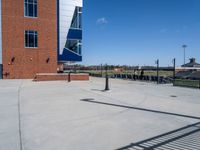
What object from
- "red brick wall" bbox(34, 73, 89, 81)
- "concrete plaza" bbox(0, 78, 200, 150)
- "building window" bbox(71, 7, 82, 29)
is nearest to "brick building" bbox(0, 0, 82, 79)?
"building window" bbox(71, 7, 82, 29)

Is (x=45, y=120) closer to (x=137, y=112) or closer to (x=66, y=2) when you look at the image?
(x=137, y=112)

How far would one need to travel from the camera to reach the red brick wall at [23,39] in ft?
96.1

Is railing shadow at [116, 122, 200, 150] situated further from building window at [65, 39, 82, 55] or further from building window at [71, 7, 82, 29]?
building window at [71, 7, 82, 29]

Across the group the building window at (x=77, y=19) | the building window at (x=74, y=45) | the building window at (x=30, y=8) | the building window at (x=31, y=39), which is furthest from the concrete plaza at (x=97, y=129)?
the building window at (x=77, y=19)

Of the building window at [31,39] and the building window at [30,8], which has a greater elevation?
the building window at [30,8]

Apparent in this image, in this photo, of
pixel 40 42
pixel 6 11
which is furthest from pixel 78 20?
pixel 6 11

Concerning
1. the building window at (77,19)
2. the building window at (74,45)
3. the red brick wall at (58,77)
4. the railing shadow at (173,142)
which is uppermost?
the building window at (77,19)

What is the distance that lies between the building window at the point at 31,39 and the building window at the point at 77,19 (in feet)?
20.1

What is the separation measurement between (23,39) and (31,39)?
3.61 ft

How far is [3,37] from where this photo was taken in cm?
2912

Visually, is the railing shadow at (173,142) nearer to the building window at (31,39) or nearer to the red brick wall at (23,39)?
the red brick wall at (23,39)

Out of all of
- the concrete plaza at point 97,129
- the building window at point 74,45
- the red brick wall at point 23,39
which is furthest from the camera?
the building window at point 74,45

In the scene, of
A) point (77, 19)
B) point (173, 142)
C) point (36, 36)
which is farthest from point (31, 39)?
point (173, 142)

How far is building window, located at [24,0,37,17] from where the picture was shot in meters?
30.2
